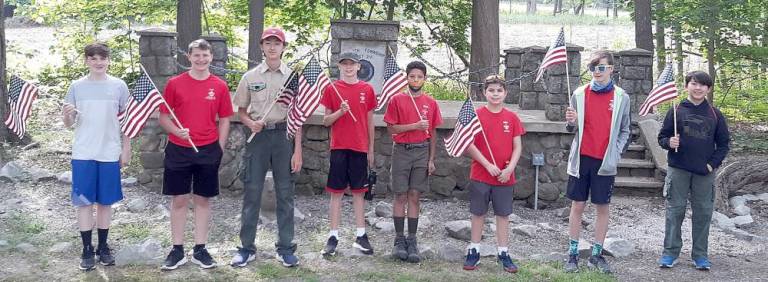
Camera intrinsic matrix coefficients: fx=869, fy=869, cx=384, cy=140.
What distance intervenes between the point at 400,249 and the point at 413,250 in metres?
0.10

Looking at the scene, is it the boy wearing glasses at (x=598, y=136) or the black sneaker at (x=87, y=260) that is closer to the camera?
the black sneaker at (x=87, y=260)

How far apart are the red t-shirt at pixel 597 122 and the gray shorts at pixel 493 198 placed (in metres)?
0.65

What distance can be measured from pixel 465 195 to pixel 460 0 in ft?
25.0

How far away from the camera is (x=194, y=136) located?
19.8 feet

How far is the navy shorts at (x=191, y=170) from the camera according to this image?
6043 mm

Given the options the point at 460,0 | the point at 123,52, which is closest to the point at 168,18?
the point at 123,52

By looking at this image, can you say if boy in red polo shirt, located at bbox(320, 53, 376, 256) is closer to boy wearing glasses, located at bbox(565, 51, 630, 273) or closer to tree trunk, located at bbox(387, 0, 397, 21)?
boy wearing glasses, located at bbox(565, 51, 630, 273)

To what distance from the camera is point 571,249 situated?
6.51 meters

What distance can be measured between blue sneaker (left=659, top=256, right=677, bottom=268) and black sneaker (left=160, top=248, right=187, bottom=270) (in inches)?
144

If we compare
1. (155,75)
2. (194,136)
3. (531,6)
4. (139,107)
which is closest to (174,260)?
(194,136)

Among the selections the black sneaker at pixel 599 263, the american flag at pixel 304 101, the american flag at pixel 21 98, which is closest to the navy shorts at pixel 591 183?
the black sneaker at pixel 599 263

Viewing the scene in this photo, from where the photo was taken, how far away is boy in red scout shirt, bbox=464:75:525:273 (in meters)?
6.36

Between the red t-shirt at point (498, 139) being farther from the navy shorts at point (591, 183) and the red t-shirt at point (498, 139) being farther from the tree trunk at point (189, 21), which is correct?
the tree trunk at point (189, 21)

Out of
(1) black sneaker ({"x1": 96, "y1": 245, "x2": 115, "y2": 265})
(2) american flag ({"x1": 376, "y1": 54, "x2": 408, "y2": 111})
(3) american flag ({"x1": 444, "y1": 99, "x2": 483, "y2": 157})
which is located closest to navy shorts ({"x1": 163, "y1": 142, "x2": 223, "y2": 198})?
(1) black sneaker ({"x1": 96, "y1": 245, "x2": 115, "y2": 265})
